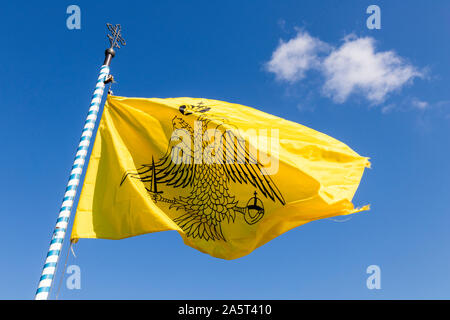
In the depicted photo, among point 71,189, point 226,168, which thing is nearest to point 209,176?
point 226,168

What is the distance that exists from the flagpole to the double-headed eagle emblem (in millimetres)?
1020

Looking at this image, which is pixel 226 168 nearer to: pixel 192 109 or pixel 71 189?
pixel 192 109

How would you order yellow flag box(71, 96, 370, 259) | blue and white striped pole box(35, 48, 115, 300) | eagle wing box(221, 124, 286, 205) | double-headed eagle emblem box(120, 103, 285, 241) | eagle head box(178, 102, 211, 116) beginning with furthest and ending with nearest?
eagle head box(178, 102, 211, 116) → double-headed eagle emblem box(120, 103, 285, 241) → eagle wing box(221, 124, 286, 205) → yellow flag box(71, 96, 370, 259) → blue and white striped pole box(35, 48, 115, 300)

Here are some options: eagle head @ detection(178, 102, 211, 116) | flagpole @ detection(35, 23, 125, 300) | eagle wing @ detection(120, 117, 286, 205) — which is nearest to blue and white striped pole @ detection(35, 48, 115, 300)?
flagpole @ detection(35, 23, 125, 300)

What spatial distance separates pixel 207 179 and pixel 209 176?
0.28 feet

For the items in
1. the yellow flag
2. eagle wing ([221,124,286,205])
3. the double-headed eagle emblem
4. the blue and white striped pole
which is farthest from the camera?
the double-headed eagle emblem

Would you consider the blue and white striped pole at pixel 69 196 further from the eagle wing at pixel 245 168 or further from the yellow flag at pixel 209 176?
the eagle wing at pixel 245 168

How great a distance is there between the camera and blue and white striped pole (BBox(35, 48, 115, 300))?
5.48 metres

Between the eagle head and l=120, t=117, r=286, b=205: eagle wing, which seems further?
the eagle head

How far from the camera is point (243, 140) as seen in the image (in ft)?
23.2

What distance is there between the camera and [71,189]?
6.51 m

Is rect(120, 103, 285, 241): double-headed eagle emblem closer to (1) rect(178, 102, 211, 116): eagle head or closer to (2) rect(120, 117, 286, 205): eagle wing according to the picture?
(2) rect(120, 117, 286, 205): eagle wing
